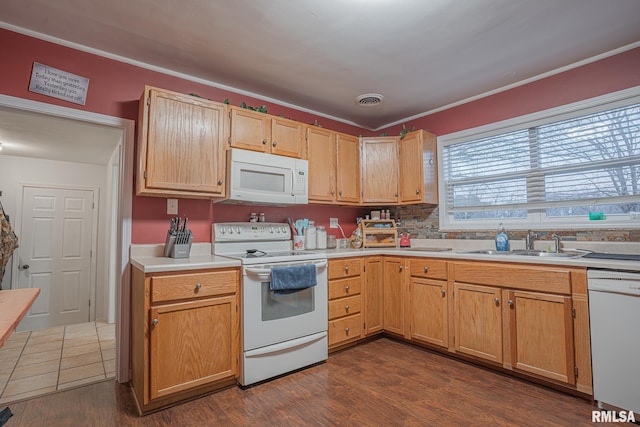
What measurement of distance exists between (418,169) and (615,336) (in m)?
1.99

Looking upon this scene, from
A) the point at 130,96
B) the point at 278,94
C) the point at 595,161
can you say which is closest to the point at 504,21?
the point at 595,161

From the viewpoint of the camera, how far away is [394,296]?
304cm

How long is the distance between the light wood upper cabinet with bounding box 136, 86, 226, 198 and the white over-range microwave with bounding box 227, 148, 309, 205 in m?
0.10

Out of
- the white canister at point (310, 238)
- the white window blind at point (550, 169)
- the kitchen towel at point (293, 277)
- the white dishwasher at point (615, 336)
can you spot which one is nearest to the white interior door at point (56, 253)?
the white canister at point (310, 238)

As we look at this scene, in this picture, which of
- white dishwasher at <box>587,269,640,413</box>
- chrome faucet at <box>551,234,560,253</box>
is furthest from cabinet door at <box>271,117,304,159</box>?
white dishwasher at <box>587,269,640,413</box>

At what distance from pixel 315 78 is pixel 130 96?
4.81 ft

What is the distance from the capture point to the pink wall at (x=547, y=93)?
2.37 meters

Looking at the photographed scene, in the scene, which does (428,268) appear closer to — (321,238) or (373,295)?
(373,295)

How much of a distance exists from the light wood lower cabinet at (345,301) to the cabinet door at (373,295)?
0.25ft

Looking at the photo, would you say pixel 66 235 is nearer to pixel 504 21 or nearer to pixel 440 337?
pixel 440 337

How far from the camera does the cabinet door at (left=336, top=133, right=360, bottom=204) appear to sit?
3371mm

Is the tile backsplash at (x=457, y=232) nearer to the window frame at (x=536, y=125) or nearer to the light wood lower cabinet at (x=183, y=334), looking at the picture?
the window frame at (x=536, y=125)

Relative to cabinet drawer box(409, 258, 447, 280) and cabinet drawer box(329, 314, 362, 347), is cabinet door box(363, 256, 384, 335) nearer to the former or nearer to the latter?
cabinet drawer box(329, 314, 362, 347)

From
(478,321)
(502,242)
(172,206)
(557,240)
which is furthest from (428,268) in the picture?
(172,206)
